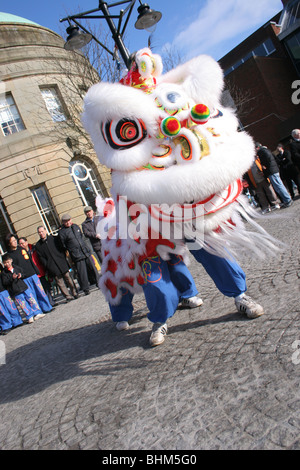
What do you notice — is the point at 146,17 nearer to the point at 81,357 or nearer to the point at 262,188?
the point at 262,188

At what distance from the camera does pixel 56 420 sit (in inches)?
87.3

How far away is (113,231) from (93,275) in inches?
197

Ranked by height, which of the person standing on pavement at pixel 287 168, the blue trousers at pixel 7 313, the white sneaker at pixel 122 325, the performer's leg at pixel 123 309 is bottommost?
the white sneaker at pixel 122 325

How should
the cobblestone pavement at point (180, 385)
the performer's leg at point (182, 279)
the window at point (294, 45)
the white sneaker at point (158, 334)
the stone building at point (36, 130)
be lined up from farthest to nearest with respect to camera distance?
the window at point (294, 45)
the stone building at point (36, 130)
the performer's leg at point (182, 279)
the white sneaker at point (158, 334)
the cobblestone pavement at point (180, 385)

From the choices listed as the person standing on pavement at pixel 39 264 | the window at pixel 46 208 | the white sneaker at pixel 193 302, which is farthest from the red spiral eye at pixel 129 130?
the window at pixel 46 208

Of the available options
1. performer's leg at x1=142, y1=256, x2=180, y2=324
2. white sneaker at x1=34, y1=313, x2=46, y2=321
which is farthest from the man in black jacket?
white sneaker at x1=34, y1=313, x2=46, y2=321

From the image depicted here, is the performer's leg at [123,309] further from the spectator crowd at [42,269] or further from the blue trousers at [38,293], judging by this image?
the blue trousers at [38,293]

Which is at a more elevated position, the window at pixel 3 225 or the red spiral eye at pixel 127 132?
the window at pixel 3 225

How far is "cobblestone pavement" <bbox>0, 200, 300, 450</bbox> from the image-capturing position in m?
1.56

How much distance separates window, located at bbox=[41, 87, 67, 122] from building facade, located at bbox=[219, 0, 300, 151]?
42.1 ft

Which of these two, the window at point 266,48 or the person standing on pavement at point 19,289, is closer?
the person standing on pavement at point 19,289

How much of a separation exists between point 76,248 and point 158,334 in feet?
16.6

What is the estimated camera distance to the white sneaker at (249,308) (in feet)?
8.07

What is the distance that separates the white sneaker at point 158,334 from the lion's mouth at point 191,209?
3.21 ft
